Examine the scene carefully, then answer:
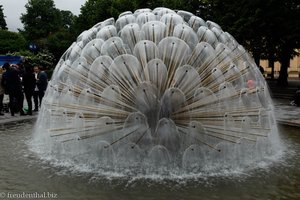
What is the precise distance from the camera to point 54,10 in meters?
94.1

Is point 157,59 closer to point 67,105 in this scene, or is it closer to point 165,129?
point 165,129

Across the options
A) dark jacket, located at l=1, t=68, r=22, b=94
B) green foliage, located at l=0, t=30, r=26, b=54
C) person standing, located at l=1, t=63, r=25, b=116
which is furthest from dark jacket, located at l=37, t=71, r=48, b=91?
green foliage, located at l=0, t=30, r=26, b=54

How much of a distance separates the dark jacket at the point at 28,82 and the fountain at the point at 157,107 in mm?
6265

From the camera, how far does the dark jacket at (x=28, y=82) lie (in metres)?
15.5

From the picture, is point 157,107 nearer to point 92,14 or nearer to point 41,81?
point 41,81

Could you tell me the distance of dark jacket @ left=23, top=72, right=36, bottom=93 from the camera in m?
15.5

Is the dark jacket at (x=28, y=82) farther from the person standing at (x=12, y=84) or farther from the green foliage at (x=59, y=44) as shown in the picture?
the green foliage at (x=59, y=44)

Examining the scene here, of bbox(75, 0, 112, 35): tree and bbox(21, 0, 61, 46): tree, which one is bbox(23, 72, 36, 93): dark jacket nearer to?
bbox(75, 0, 112, 35): tree

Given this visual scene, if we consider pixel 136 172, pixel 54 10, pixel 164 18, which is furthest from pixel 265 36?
pixel 54 10

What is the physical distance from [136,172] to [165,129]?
0.99m

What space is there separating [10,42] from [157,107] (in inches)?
2544

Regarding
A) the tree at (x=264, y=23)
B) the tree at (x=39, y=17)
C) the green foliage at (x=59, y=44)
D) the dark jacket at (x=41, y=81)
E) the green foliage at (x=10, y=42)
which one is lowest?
the dark jacket at (x=41, y=81)

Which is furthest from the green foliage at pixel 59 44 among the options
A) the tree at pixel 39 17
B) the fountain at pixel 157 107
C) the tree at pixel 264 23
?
the fountain at pixel 157 107

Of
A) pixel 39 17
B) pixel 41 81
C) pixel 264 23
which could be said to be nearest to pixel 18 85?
pixel 41 81
